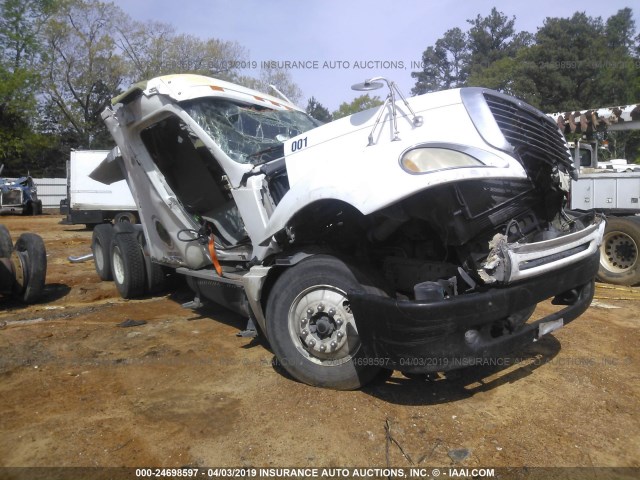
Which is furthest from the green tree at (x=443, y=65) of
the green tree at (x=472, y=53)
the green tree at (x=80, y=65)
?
the green tree at (x=80, y=65)

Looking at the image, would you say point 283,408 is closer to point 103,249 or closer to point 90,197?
point 103,249

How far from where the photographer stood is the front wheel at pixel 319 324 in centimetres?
368

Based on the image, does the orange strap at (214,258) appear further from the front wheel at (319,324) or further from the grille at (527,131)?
the grille at (527,131)

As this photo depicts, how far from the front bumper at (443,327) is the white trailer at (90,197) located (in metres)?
16.8

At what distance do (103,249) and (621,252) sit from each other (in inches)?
310

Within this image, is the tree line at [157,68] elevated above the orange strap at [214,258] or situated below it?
above

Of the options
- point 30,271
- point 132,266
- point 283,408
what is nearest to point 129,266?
point 132,266

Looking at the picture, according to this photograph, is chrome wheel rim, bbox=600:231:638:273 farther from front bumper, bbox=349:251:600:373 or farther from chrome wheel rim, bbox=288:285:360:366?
chrome wheel rim, bbox=288:285:360:366

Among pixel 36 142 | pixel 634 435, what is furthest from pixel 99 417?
pixel 36 142

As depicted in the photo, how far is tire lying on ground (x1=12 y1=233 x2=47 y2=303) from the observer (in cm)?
706

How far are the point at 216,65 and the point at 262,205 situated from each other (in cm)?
→ 3192

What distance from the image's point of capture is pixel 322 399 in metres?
3.79

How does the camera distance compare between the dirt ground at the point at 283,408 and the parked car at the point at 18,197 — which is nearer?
the dirt ground at the point at 283,408

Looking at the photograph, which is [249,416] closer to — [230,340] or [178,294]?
[230,340]
